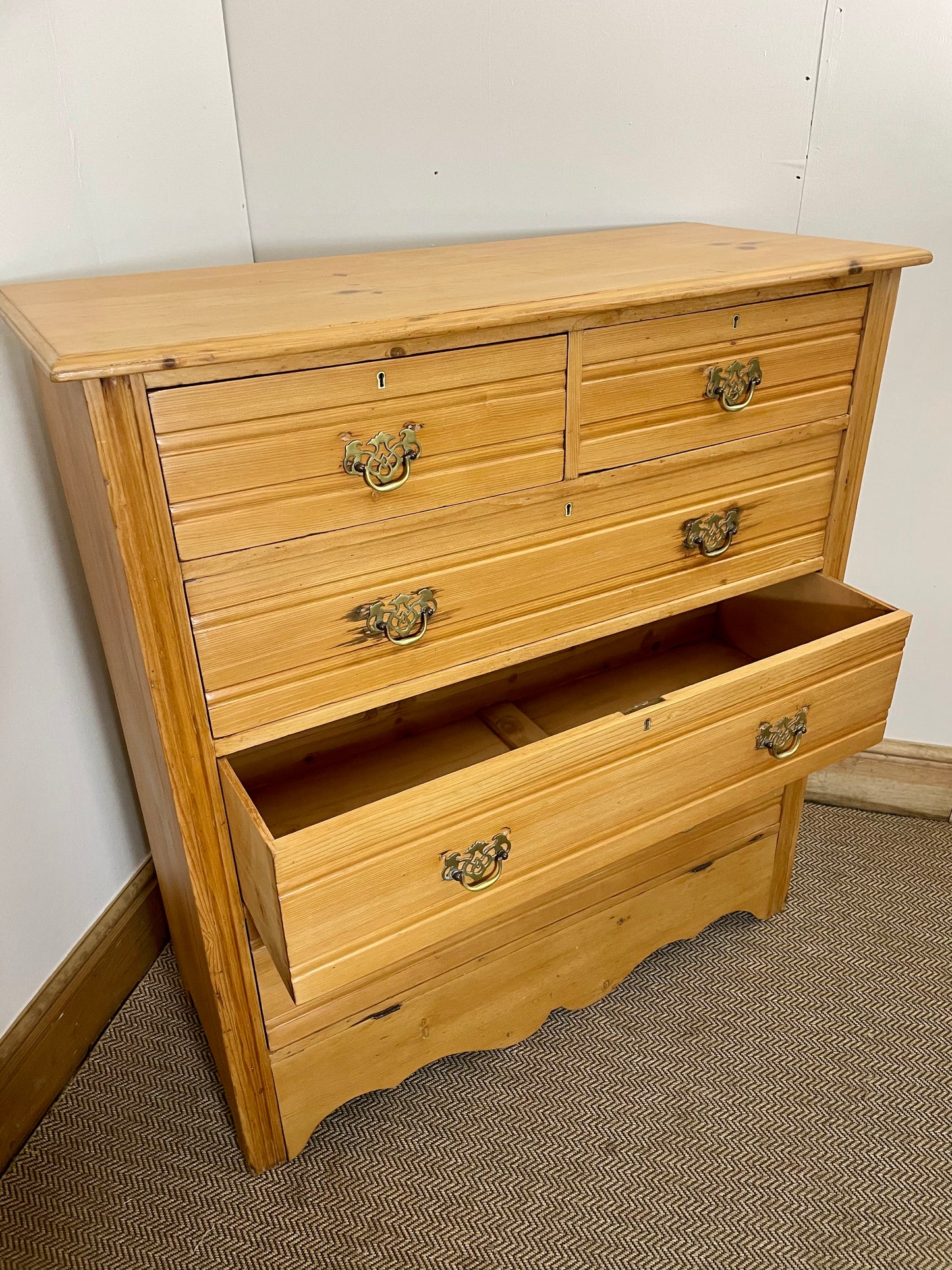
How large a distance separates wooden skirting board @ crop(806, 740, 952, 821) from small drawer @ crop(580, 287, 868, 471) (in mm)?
825

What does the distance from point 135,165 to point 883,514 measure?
1.28 metres

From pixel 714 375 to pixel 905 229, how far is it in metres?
0.60

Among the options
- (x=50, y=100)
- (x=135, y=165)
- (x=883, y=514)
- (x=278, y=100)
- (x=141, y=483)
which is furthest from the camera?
(x=883, y=514)

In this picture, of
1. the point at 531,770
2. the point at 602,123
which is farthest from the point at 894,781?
the point at 602,123

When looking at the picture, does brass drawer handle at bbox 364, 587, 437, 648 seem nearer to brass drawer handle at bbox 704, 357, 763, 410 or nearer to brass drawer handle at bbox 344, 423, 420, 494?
brass drawer handle at bbox 344, 423, 420, 494

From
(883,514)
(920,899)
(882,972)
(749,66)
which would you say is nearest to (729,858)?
(882,972)

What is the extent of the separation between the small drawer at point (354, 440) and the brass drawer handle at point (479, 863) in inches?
13.2

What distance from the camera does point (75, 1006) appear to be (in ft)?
4.41

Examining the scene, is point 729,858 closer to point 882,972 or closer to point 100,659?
point 882,972

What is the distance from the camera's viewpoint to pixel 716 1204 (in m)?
1.18

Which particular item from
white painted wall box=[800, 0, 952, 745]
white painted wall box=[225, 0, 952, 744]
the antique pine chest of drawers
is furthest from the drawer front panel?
white painted wall box=[225, 0, 952, 744]

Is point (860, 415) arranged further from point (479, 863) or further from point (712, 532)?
point (479, 863)

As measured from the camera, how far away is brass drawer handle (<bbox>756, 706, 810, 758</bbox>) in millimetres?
1117

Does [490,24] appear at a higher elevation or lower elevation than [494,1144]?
higher
